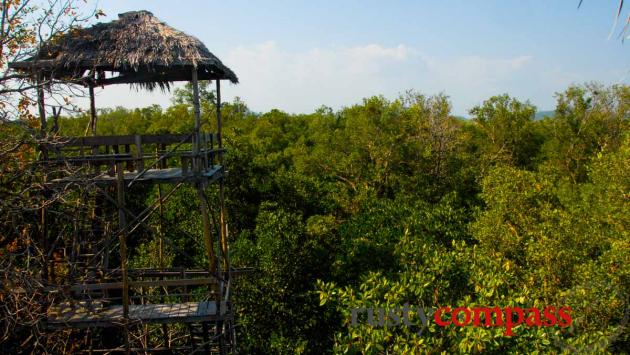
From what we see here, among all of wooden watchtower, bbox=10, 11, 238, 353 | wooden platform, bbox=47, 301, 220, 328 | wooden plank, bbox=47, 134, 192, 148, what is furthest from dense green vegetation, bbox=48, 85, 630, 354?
wooden plank, bbox=47, 134, 192, 148

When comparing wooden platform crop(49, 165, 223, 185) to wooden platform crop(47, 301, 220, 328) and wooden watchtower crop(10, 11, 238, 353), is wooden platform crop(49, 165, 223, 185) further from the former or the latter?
wooden platform crop(47, 301, 220, 328)

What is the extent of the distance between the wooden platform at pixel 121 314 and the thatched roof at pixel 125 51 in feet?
Result: 11.0

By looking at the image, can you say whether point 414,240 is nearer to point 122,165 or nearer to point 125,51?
point 122,165

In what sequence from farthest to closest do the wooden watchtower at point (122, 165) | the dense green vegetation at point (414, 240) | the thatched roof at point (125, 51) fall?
the thatched roof at point (125, 51)
the wooden watchtower at point (122, 165)
the dense green vegetation at point (414, 240)

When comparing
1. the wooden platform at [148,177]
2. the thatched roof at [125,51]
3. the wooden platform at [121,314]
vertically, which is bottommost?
the wooden platform at [121,314]

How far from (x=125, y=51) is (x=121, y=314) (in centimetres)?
381

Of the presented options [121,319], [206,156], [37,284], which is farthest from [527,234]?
[37,284]

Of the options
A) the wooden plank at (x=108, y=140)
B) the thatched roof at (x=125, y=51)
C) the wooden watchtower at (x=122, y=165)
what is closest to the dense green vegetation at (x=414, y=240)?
the wooden watchtower at (x=122, y=165)

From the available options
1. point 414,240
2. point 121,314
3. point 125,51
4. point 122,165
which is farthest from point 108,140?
point 414,240

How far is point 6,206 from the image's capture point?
6891 millimetres

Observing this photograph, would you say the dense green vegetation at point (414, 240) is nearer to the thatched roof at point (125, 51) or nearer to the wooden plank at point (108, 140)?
the wooden plank at point (108, 140)

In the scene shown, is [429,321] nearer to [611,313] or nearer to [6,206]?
[611,313]

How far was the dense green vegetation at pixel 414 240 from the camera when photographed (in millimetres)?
7371

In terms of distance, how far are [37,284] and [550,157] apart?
24.3m
